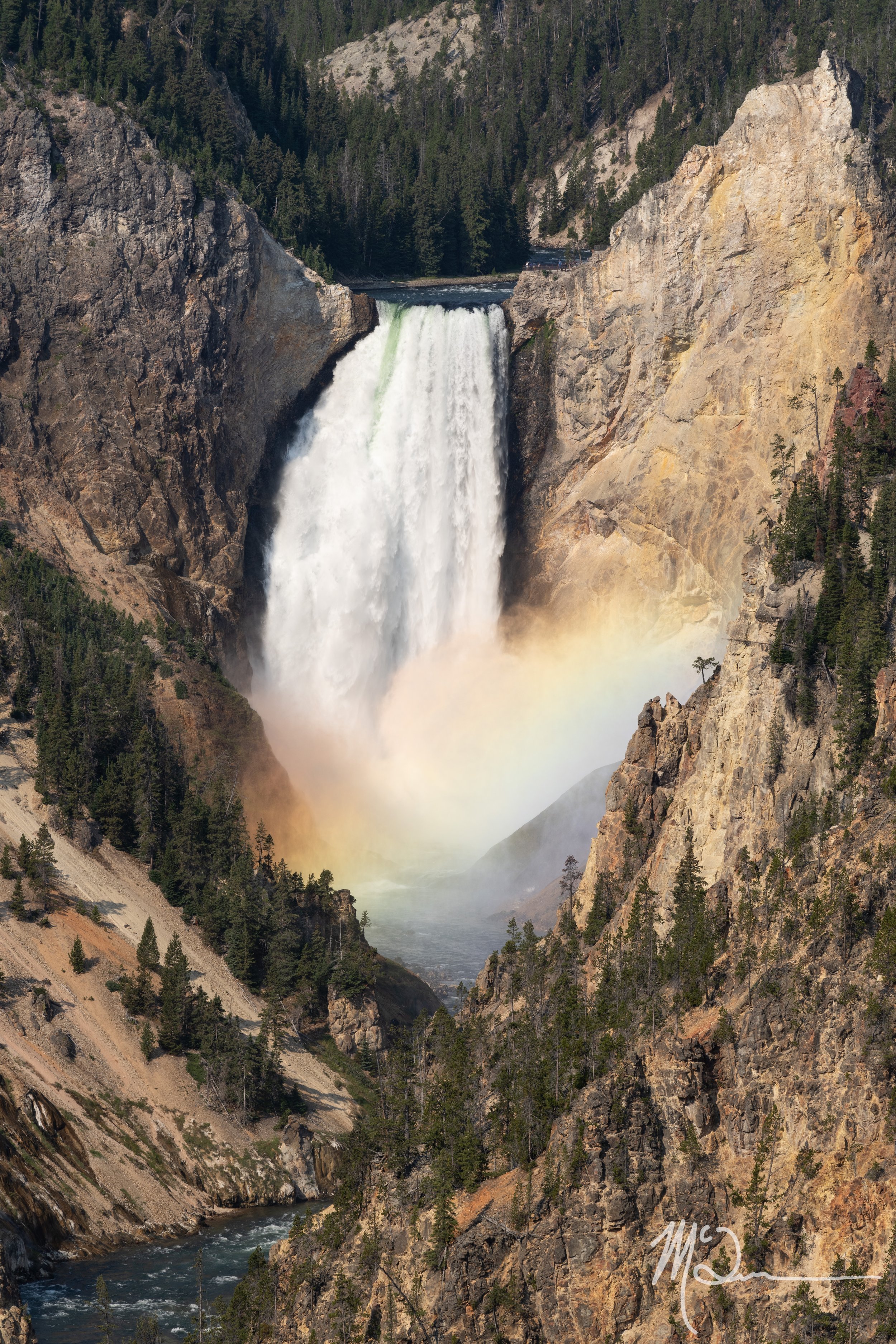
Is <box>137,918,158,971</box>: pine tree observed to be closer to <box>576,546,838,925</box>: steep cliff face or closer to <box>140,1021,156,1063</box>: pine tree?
<box>140,1021,156,1063</box>: pine tree

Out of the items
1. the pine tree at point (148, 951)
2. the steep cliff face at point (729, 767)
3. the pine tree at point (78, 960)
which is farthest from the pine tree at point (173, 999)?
the steep cliff face at point (729, 767)

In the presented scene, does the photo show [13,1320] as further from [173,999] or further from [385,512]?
[385,512]

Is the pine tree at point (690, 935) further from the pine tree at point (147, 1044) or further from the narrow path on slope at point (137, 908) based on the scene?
the narrow path on slope at point (137, 908)

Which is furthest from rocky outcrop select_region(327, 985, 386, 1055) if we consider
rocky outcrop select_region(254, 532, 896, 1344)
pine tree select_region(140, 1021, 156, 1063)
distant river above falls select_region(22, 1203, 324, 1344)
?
rocky outcrop select_region(254, 532, 896, 1344)

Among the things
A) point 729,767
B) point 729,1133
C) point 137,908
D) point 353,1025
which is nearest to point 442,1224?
point 729,1133

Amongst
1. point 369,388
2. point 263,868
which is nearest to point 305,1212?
point 263,868

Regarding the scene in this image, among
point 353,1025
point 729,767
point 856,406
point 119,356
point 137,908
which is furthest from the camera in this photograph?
point 119,356

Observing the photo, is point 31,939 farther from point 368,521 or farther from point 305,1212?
point 368,521
